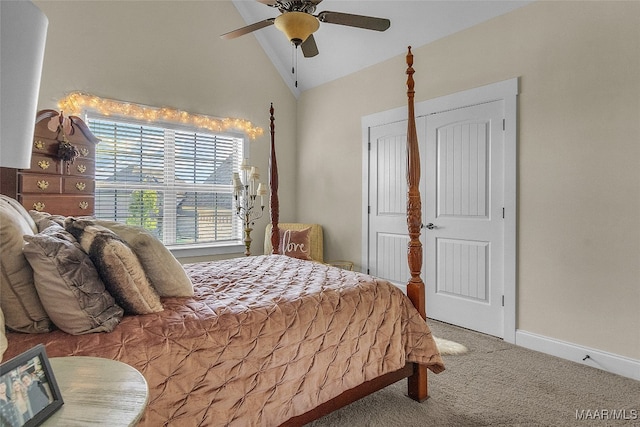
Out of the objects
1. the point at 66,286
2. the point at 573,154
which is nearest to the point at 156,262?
the point at 66,286

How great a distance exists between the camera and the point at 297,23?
2193mm

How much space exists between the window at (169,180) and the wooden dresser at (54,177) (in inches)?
25.1

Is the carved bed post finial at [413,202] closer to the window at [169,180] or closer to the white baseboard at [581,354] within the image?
the white baseboard at [581,354]

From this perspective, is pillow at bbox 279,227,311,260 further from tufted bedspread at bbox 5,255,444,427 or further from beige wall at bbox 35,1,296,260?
tufted bedspread at bbox 5,255,444,427

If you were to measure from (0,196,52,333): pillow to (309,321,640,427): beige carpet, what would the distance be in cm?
137

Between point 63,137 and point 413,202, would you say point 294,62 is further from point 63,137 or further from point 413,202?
point 413,202

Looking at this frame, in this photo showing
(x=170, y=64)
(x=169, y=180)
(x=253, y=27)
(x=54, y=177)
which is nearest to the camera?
(x=253, y=27)

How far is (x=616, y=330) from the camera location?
8.05 feet

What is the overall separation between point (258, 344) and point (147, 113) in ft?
10.7

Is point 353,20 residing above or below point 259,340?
above

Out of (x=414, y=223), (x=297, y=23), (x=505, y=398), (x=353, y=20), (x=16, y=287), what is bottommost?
(x=505, y=398)

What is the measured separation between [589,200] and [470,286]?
3.94 ft

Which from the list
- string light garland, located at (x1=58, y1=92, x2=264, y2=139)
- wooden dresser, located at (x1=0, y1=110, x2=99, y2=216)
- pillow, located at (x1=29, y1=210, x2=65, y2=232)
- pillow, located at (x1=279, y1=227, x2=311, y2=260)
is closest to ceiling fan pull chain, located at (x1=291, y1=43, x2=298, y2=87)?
string light garland, located at (x1=58, y1=92, x2=264, y2=139)

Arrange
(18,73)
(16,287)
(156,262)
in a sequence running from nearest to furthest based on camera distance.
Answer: (18,73)
(16,287)
(156,262)
